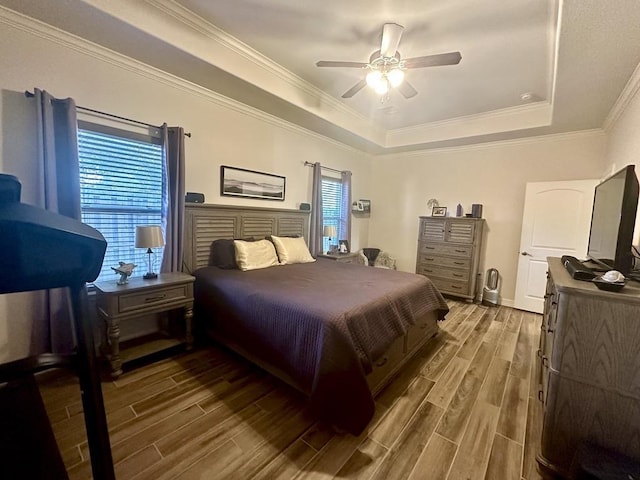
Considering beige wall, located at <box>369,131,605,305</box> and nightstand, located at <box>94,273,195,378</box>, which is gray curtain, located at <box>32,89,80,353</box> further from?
beige wall, located at <box>369,131,605,305</box>

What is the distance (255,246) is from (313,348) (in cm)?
168

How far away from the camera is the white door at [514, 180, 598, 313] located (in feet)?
12.1

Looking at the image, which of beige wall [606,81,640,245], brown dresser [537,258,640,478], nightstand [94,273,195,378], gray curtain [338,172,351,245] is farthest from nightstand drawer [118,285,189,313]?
beige wall [606,81,640,245]

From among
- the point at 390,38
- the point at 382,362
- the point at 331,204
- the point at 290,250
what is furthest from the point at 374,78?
the point at 331,204

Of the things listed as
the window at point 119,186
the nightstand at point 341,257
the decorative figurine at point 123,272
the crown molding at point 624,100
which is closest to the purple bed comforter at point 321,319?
the decorative figurine at point 123,272

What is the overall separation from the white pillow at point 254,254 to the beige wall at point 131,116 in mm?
652

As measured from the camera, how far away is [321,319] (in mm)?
1786

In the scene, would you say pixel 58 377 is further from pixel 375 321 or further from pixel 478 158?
pixel 478 158

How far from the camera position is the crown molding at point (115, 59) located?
2.00m

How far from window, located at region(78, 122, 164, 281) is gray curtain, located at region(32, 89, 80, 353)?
18 cm

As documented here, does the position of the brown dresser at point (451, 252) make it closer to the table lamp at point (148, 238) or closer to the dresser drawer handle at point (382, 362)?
the dresser drawer handle at point (382, 362)

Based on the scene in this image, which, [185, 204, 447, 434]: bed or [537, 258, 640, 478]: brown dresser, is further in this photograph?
[185, 204, 447, 434]: bed

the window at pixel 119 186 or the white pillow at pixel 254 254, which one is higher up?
the window at pixel 119 186

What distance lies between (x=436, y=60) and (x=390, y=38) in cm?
44
